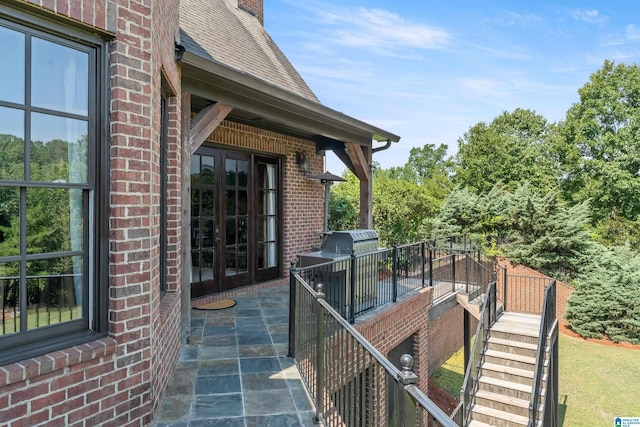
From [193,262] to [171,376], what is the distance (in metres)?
2.68

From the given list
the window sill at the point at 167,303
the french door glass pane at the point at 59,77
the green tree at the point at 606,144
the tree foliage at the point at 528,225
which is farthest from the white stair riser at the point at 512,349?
the green tree at the point at 606,144

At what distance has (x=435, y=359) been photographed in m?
11.3

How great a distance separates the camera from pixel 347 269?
491 cm

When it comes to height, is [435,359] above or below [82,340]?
below

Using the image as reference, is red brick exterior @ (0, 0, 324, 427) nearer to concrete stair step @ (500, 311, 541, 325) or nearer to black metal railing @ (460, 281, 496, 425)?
black metal railing @ (460, 281, 496, 425)

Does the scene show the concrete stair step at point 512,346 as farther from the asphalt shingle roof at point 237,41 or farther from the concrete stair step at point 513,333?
the asphalt shingle roof at point 237,41

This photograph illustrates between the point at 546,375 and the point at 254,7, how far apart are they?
1065cm

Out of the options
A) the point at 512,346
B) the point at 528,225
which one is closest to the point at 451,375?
the point at 512,346

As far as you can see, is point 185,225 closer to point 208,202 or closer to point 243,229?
point 208,202

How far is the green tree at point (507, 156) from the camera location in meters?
23.6

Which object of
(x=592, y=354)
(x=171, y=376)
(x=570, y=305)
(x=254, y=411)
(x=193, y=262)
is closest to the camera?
(x=254, y=411)

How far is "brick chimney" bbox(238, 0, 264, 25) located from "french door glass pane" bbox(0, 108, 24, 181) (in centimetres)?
883

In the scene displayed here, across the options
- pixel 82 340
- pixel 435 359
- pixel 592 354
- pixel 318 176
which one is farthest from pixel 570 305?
pixel 82 340

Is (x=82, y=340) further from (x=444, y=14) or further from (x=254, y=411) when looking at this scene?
(x=444, y=14)
